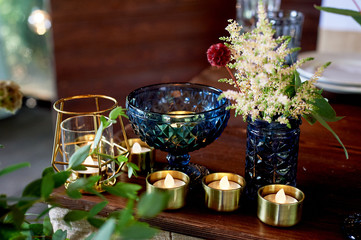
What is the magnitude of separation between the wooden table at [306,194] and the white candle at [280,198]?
0.12 feet

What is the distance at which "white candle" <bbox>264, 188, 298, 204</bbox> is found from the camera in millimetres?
752

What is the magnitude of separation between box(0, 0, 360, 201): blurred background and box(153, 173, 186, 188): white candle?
195cm

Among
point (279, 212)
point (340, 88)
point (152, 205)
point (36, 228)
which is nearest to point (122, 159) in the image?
point (36, 228)

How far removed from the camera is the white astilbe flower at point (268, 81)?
714mm

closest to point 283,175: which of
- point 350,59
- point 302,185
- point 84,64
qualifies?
point 302,185

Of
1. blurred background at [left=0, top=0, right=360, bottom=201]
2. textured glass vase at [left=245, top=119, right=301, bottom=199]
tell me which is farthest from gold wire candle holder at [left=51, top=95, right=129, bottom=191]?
blurred background at [left=0, top=0, right=360, bottom=201]

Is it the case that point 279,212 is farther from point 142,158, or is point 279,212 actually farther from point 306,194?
point 142,158

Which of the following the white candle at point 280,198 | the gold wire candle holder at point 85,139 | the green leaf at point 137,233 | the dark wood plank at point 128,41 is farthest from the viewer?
the dark wood plank at point 128,41

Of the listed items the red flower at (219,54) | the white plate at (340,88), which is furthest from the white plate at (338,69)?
the red flower at (219,54)

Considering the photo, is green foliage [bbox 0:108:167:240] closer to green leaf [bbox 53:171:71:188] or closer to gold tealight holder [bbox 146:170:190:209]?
green leaf [bbox 53:171:71:188]

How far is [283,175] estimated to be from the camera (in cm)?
83

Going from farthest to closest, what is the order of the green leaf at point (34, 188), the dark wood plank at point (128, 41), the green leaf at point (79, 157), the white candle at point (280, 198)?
1. the dark wood plank at point (128, 41)
2. the white candle at point (280, 198)
3. the green leaf at point (79, 157)
4. the green leaf at point (34, 188)

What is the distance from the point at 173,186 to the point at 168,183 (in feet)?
0.04

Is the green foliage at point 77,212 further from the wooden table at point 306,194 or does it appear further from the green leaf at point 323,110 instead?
the green leaf at point 323,110
